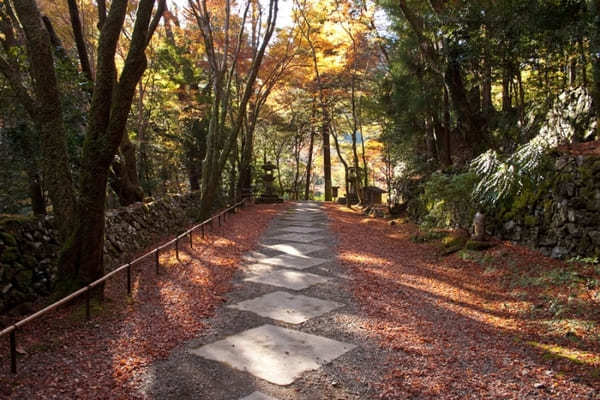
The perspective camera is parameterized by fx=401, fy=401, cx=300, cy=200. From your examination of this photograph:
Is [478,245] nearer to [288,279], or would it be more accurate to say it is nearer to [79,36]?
[288,279]

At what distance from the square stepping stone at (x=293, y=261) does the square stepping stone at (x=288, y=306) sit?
154cm

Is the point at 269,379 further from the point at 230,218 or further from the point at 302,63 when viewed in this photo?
the point at 302,63

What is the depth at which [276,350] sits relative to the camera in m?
3.59

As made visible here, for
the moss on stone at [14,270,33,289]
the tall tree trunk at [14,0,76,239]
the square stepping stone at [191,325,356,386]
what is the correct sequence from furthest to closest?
the moss on stone at [14,270,33,289]
the tall tree trunk at [14,0,76,239]
the square stepping stone at [191,325,356,386]

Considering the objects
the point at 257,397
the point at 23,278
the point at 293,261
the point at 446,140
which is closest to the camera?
the point at 257,397

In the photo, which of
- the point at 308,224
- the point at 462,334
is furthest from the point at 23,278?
the point at 308,224

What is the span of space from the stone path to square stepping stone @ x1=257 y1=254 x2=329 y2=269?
0.70 meters

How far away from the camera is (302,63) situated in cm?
1596

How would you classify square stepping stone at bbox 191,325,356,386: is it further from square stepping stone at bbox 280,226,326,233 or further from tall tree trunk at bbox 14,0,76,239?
square stepping stone at bbox 280,226,326,233

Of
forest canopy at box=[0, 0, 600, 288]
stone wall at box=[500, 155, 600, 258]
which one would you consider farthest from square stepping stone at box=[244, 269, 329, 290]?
stone wall at box=[500, 155, 600, 258]

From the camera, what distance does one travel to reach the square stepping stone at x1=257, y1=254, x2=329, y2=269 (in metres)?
6.85

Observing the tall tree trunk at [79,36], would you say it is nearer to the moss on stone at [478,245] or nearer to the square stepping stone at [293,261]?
the square stepping stone at [293,261]

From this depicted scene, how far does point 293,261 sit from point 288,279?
3.80ft

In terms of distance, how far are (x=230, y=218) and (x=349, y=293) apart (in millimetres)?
7971
